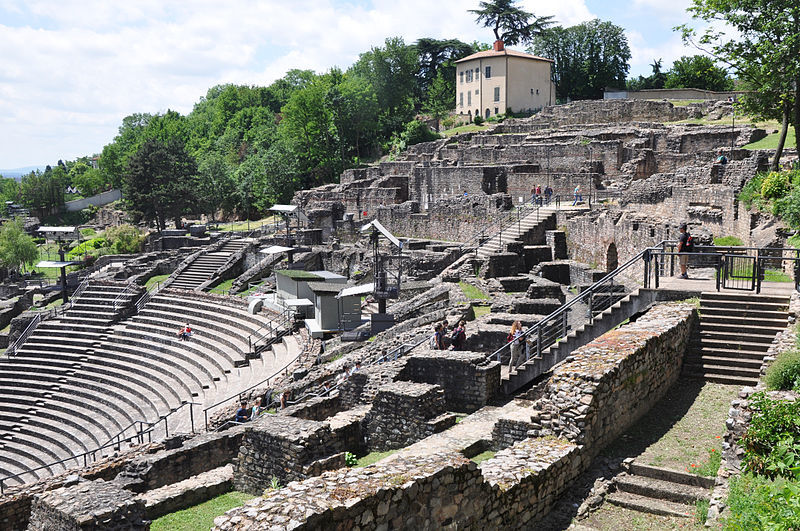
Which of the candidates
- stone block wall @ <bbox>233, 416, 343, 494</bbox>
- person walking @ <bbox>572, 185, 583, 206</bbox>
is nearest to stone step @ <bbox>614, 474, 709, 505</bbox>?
stone block wall @ <bbox>233, 416, 343, 494</bbox>

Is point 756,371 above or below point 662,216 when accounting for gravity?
below

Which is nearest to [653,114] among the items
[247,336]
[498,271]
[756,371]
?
[498,271]

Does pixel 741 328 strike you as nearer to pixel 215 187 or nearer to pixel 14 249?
pixel 215 187

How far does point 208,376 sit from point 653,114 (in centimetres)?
3777

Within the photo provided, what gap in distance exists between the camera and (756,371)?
42.2 feet

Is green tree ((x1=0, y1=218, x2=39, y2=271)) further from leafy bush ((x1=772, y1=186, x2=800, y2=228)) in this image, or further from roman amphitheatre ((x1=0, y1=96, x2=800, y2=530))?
leafy bush ((x1=772, y1=186, x2=800, y2=228))

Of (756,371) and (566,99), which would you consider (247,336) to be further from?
(566,99)

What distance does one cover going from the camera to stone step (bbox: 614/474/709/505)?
375 inches

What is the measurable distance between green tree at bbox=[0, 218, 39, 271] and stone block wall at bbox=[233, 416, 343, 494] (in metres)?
Result: 52.8

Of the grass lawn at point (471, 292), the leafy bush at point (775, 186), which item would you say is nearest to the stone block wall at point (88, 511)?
the grass lawn at point (471, 292)

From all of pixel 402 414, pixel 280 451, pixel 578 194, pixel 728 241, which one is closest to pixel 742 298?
pixel 402 414

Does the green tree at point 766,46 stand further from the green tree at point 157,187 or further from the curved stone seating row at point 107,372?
the green tree at point 157,187

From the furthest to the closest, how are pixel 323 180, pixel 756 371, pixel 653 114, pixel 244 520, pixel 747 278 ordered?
pixel 323 180
pixel 653 114
pixel 747 278
pixel 756 371
pixel 244 520

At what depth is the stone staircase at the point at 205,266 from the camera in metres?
39.9
